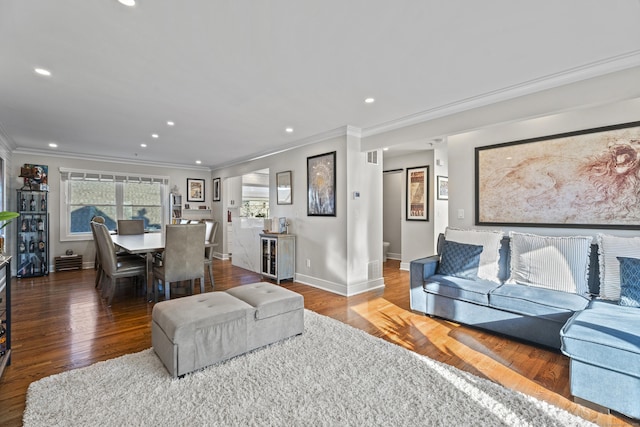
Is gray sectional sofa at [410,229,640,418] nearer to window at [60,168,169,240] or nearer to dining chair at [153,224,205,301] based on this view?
dining chair at [153,224,205,301]

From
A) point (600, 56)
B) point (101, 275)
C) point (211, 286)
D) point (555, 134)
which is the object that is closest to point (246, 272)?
point (211, 286)

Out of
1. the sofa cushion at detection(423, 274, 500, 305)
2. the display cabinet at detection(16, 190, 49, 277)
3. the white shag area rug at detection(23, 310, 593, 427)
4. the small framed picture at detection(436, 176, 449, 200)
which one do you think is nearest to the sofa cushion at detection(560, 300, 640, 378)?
the white shag area rug at detection(23, 310, 593, 427)

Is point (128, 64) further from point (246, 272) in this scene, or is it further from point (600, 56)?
point (246, 272)

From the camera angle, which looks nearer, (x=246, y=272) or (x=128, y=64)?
(x=128, y=64)

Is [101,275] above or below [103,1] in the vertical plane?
below

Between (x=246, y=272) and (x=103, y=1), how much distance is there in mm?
4767

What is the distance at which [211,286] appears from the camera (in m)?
4.71

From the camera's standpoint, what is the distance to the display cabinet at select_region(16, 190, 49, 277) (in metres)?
5.43

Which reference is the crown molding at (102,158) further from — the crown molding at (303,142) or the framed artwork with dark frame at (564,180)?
the framed artwork with dark frame at (564,180)

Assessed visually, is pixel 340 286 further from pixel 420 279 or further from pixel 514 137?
pixel 514 137

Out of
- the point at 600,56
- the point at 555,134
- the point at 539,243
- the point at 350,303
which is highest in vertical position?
the point at 600,56

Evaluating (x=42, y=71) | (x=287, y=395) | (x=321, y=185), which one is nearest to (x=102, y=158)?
(x=42, y=71)

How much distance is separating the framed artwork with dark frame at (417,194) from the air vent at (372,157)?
162cm

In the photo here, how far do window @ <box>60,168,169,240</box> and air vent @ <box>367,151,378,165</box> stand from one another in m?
5.21
